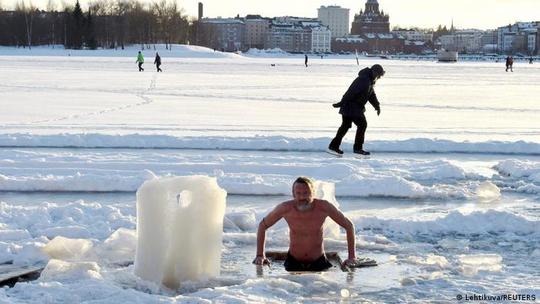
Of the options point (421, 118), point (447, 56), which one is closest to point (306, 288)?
point (421, 118)

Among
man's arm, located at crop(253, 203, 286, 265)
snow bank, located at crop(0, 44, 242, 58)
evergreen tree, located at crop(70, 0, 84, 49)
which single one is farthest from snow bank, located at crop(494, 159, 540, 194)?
evergreen tree, located at crop(70, 0, 84, 49)

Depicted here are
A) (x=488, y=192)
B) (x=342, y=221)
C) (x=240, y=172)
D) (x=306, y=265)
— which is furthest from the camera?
(x=240, y=172)

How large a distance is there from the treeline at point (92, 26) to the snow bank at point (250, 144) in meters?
91.4

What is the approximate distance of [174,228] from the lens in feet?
19.6

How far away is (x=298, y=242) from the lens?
21.4ft

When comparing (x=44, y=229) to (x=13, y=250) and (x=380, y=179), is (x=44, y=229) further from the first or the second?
(x=380, y=179)

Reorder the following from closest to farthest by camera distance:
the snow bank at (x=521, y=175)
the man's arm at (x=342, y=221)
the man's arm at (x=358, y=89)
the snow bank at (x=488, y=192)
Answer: the man's arm at (x=342, y=221)
the snow bank at (x=488, y=192)
the snow bank at (x=521, y=175)
the man's arm at (x=358, y=89)

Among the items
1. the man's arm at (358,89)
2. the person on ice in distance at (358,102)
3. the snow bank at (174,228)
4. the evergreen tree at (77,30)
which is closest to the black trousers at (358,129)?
the person on ice in distance at (358,102)

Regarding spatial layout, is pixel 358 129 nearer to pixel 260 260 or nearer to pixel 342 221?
pixel 342 221

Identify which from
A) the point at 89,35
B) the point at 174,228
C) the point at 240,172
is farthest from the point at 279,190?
the point at 89,35

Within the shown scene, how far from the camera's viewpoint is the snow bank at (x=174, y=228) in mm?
5941

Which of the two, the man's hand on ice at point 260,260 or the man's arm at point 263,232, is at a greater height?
the man's arm at point 263,232

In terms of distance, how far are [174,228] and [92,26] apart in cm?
10280

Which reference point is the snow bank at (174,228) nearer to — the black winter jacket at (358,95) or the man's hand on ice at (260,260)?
the man's hand on ice at (260,260)
